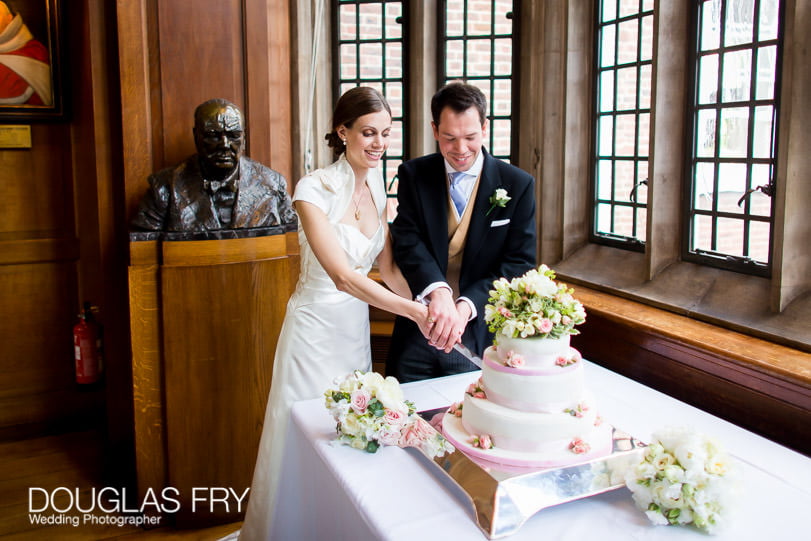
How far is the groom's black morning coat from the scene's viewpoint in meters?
2.39

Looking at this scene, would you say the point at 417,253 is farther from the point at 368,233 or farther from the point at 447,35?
the point at 447,35

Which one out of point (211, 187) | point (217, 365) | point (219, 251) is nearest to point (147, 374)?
point (217, 365)

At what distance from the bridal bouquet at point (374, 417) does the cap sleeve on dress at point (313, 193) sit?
755mm

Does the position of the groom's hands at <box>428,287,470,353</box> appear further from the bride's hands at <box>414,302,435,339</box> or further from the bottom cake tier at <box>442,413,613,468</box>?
the bottom cake tier at <box>442,413,613,468</box>

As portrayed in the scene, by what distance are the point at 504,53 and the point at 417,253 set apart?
93.2 inches

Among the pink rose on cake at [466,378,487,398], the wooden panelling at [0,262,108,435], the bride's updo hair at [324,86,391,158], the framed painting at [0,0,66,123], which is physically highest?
the framed painting at [0,0,66,123]

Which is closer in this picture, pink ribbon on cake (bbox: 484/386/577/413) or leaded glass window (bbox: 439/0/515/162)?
pink ribbon on cake (bbox: 484/386/577/413)

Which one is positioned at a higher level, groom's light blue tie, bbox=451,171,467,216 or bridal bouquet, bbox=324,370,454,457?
groom's light blue tie, bbox=451,171,467,216

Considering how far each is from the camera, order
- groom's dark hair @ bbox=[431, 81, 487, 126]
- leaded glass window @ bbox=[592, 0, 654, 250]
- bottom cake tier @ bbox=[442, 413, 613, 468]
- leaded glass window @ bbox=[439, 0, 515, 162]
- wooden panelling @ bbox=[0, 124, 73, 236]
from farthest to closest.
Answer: leaded glass window @ bbox=[439, 0, 515, 162], wooden panelling @ bbox=[0, 124, 73, 236], leaded glass window @ bbox=[592, 0, 654, 250], groom's dark hair @ bbox=[431, 81, 487, 126], bottom cake tier @ bbox=[442, 413, 613, 468]

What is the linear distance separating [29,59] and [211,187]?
1.75 meters

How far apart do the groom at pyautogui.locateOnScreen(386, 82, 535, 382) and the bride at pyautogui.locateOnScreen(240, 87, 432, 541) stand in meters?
0.13

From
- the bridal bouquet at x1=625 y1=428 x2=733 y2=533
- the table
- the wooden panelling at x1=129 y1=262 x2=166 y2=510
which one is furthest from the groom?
the wooden panelling at x1=129 y1=262 x2=166 y2=510

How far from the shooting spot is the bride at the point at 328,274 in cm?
236

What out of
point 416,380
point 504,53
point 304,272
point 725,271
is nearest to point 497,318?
point 416,380
